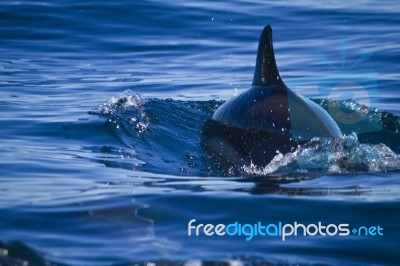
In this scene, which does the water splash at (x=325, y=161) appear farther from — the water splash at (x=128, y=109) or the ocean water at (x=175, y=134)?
the water splash at (x=128, y=109)

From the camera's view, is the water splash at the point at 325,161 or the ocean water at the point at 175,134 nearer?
the ocean water at the point at 175,134

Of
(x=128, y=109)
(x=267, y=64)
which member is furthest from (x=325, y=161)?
(x=128, y=109)

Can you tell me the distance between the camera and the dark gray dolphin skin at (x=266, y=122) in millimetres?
7703

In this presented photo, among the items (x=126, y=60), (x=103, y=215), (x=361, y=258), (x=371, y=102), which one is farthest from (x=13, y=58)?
(x=361, y=258)

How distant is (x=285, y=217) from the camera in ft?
19.9

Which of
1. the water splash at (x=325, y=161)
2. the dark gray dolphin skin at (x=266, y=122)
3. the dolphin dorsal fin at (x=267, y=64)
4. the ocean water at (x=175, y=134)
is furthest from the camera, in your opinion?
the dolphin dorsal fin at (x=267, y=64)

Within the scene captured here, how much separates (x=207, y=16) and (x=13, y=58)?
4.19 m

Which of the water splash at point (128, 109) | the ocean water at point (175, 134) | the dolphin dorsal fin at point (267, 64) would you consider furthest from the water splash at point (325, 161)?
the water splash at point (128, 109)

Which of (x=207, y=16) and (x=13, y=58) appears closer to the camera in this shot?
(x=13, y=58)

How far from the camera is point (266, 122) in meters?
7.80

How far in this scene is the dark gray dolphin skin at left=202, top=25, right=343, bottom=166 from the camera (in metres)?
7.70

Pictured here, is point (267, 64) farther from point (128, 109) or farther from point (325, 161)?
point (128, 109)

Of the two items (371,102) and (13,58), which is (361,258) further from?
(13,58)

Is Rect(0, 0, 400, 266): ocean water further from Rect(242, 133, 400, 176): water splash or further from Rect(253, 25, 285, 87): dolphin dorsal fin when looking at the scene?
Rect(253, 25, 285, 87): dolphin dorsal fin
